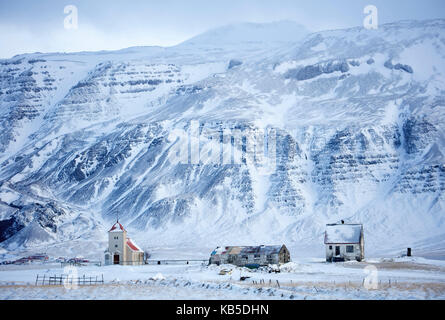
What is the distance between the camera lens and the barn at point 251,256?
110250 millimetres

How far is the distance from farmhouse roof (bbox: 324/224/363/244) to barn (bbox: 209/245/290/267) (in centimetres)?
1091

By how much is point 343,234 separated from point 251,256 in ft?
61.0

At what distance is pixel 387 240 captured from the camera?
176625 mm

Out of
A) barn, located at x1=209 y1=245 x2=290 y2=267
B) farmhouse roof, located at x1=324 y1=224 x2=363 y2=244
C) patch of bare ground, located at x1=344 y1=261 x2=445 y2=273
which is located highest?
farmhouse roof, located at x1=324 y1=224 x2=363 y2=244

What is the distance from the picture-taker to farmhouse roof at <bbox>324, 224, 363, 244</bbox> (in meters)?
120

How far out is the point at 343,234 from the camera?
12169 cm

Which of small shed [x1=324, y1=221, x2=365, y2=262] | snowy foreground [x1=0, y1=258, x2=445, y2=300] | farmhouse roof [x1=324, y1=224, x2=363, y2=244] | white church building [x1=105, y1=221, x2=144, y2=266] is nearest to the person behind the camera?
snowy foreground [x1=0, y1=258, x2=445, y2=300]

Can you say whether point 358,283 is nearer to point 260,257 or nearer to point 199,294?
point 199,294

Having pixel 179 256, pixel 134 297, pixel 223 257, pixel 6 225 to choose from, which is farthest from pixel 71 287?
pixel 6 225

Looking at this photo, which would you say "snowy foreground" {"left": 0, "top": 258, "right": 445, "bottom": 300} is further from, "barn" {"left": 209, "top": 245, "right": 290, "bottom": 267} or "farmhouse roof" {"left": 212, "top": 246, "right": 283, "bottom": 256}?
"farmhouse roof" {"left": 212, "top": 246, "right": 283, "bottom": 256}

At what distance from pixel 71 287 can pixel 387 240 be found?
119 metres

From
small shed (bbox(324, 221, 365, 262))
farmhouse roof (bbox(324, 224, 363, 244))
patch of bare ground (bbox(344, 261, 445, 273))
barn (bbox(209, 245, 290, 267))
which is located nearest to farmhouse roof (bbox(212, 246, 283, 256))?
barn (bbox(209, 245, 290, 267))

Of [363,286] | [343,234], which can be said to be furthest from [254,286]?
[343,234]

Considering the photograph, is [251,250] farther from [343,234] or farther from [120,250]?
[120,250]
